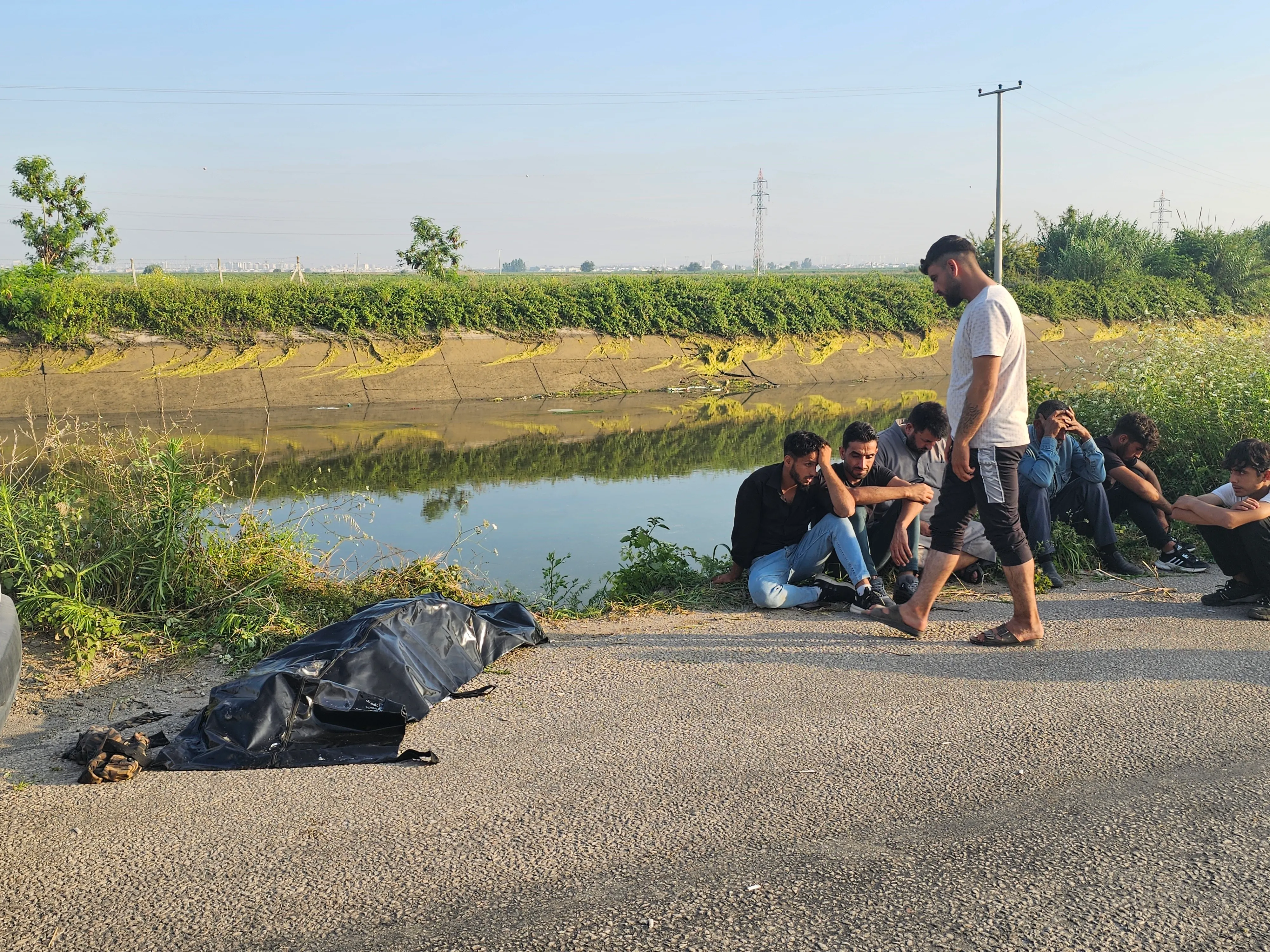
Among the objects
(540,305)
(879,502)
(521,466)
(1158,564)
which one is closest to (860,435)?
(879,502)

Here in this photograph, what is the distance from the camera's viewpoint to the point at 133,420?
1922cm

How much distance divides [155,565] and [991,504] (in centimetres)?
464

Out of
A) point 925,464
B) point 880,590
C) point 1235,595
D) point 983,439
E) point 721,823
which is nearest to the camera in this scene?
point 721,823

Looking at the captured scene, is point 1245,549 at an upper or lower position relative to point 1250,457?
lower

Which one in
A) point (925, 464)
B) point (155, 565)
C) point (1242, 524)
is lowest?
point (155, 565)

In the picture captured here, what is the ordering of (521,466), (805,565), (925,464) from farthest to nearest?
1. (521,466)
2. (925,464)
3. (805,565)

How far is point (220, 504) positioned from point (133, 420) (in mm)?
14401

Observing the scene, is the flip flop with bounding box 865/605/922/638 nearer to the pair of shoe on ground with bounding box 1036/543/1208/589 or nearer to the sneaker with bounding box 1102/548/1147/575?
the pair of shoe on ground with bounding box 1036/543/1208/589

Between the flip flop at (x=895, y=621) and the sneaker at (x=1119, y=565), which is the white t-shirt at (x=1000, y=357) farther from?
the sneaker at (x=1119, y=565)

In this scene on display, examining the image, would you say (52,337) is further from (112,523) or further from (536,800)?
(536,800)

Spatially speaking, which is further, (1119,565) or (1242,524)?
(1119,565)

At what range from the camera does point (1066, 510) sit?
301 inches

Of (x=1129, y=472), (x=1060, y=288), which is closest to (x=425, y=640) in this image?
(x=1129, y=472)

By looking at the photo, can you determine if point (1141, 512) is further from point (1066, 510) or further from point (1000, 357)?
point (1000, 357)
